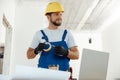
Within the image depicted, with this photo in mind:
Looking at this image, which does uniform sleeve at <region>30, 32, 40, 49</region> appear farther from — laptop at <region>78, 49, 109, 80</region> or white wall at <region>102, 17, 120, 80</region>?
white wall at <region>102, 17, 120, 80</region>

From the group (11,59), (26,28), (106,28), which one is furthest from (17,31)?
(106,28)

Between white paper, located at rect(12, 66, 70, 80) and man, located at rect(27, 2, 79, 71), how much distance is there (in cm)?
98

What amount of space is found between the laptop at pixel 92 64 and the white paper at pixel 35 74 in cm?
56

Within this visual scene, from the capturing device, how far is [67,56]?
1.69m

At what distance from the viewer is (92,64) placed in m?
1.29

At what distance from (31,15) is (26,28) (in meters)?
0.25

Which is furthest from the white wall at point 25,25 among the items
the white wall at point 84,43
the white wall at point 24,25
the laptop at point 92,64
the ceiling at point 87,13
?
the white wall at point 84,43

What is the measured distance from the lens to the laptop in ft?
4.08

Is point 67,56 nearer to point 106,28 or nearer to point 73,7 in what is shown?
point 73,7

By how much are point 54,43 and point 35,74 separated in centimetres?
106

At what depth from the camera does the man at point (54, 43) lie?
1.68m

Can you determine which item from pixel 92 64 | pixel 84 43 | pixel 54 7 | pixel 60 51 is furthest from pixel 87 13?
pixel 92 64

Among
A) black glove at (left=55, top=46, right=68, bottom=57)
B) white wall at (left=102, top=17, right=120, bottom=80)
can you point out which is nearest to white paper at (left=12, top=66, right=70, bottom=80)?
black glove at (left=55, top=46, right=68, bottom=57)

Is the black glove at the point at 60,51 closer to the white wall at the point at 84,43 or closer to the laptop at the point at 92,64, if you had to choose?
the laptop at the point at 92,64
